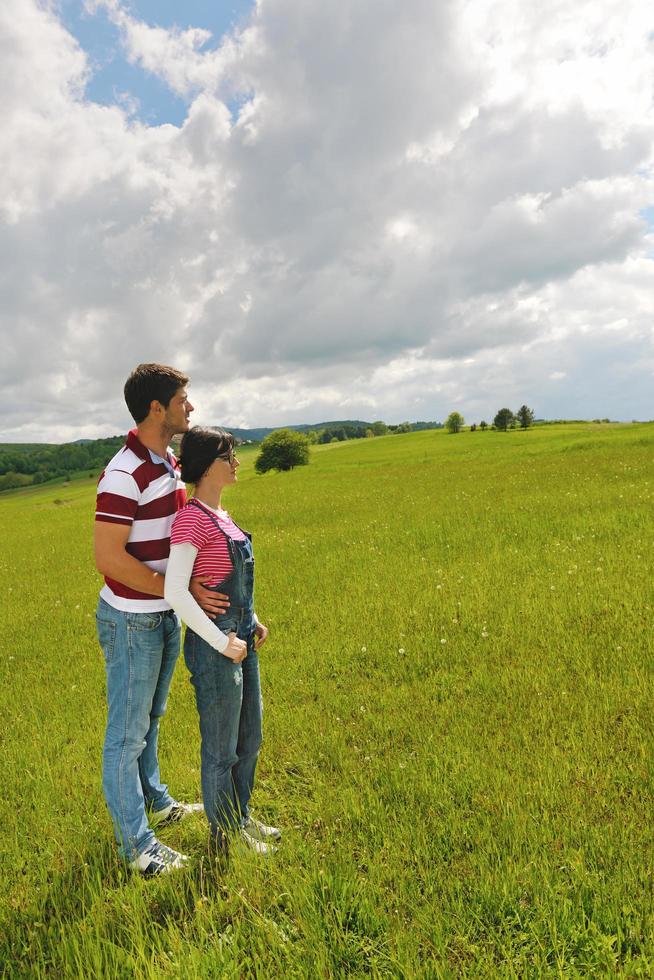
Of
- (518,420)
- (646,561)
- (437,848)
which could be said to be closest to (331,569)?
(646,561)

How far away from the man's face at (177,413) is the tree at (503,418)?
10601 centimetres

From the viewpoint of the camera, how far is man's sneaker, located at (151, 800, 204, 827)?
417 cm

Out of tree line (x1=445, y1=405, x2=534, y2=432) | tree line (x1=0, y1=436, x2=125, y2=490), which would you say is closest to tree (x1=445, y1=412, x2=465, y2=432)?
tree line (x1=445, y1=405, x2=534, y2=432)

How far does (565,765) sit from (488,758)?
589 mm

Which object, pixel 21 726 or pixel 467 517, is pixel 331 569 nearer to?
pixel 467 517

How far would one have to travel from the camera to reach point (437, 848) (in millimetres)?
3471

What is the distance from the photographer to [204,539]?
3.26m

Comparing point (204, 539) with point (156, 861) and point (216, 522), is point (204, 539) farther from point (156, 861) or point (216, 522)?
point (156, 861)

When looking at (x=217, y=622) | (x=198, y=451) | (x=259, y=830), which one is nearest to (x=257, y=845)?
(x=259, y=830)

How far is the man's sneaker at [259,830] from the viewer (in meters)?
3.76

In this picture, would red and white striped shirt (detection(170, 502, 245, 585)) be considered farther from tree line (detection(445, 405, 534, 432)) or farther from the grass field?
tree line (detection(445, 405, 534, 432))

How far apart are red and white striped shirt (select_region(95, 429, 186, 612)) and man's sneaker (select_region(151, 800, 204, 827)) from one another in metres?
1.91

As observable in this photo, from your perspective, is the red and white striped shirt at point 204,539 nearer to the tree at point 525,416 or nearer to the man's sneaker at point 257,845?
the man's sneaker at point 257,845

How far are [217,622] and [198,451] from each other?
113 cm
